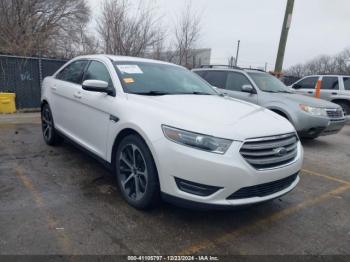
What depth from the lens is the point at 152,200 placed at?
286cm

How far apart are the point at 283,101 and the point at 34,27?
1620 cm

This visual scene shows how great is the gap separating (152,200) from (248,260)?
1019 mm

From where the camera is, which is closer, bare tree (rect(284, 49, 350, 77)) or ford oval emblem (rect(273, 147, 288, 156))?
ford oval emblem (rect(273, 147, 288, 156))

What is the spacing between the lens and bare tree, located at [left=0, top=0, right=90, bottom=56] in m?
14.8

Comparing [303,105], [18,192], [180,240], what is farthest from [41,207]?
[303,105]

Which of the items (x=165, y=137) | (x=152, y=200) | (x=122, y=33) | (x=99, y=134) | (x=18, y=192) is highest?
(x=122, y=33)

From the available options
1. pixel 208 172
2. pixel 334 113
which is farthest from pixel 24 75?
pixel 208 172

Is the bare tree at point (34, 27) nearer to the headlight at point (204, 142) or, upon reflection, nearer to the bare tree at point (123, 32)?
the bare tree at point (123, 32)

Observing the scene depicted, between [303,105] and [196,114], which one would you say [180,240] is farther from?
[303,105]

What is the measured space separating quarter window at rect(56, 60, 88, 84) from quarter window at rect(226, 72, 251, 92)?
416cm

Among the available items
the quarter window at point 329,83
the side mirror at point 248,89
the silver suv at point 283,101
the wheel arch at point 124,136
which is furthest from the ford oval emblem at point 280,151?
the quarter window at point 329,83

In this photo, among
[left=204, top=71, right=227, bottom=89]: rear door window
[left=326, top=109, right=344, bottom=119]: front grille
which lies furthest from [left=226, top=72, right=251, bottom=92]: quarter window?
[left=326, top=109, right=344, bottom=119]: front grille

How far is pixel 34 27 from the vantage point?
682 inches

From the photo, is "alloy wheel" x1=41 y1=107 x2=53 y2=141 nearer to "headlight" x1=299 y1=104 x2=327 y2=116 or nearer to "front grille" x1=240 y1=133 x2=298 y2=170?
"front grille" x1=240 y1=133 x2=298 y2=170
